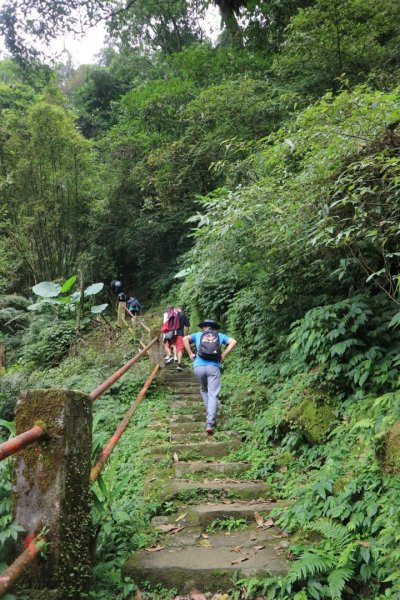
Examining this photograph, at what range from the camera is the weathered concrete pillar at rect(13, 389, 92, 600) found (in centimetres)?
198

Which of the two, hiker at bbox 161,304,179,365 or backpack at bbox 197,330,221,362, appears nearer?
backpack at bbox 197,330,221,362

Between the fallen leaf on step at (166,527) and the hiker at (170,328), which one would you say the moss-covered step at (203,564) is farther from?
the hiker at (170,328)

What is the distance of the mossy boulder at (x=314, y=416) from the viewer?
4.57m

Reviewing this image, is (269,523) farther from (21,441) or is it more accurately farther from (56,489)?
(21,441)

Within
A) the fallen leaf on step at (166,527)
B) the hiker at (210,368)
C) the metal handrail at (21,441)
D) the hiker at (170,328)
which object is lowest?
the fallen leaf on step at (166,527)

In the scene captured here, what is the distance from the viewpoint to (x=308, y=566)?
107 inches

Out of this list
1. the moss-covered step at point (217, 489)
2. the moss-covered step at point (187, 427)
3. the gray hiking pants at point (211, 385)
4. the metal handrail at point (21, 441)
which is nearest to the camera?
the metal handrail at point (21, 441)

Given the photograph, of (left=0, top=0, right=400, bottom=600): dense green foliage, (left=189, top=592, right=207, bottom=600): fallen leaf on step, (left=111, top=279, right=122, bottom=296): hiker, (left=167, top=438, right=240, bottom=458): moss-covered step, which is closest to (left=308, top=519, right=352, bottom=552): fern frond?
(left=0, top=0, right=400, bottom=600): dense green foliage

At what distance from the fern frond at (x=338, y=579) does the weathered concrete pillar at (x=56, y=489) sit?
1.51 metres

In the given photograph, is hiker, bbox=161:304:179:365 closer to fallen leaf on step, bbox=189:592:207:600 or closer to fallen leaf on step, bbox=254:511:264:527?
fallen leaf on step, bbox=254:511:264:527

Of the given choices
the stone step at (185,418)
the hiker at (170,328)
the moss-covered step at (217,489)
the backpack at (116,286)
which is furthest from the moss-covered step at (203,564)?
the backpack at (116,286)

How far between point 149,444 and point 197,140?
823 centimetres

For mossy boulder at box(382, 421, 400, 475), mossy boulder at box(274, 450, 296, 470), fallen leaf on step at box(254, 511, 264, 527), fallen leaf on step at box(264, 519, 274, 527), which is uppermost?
mossy boulder at box(382, 421, 400, 475)

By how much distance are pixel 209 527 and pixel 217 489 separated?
2.00 ft
